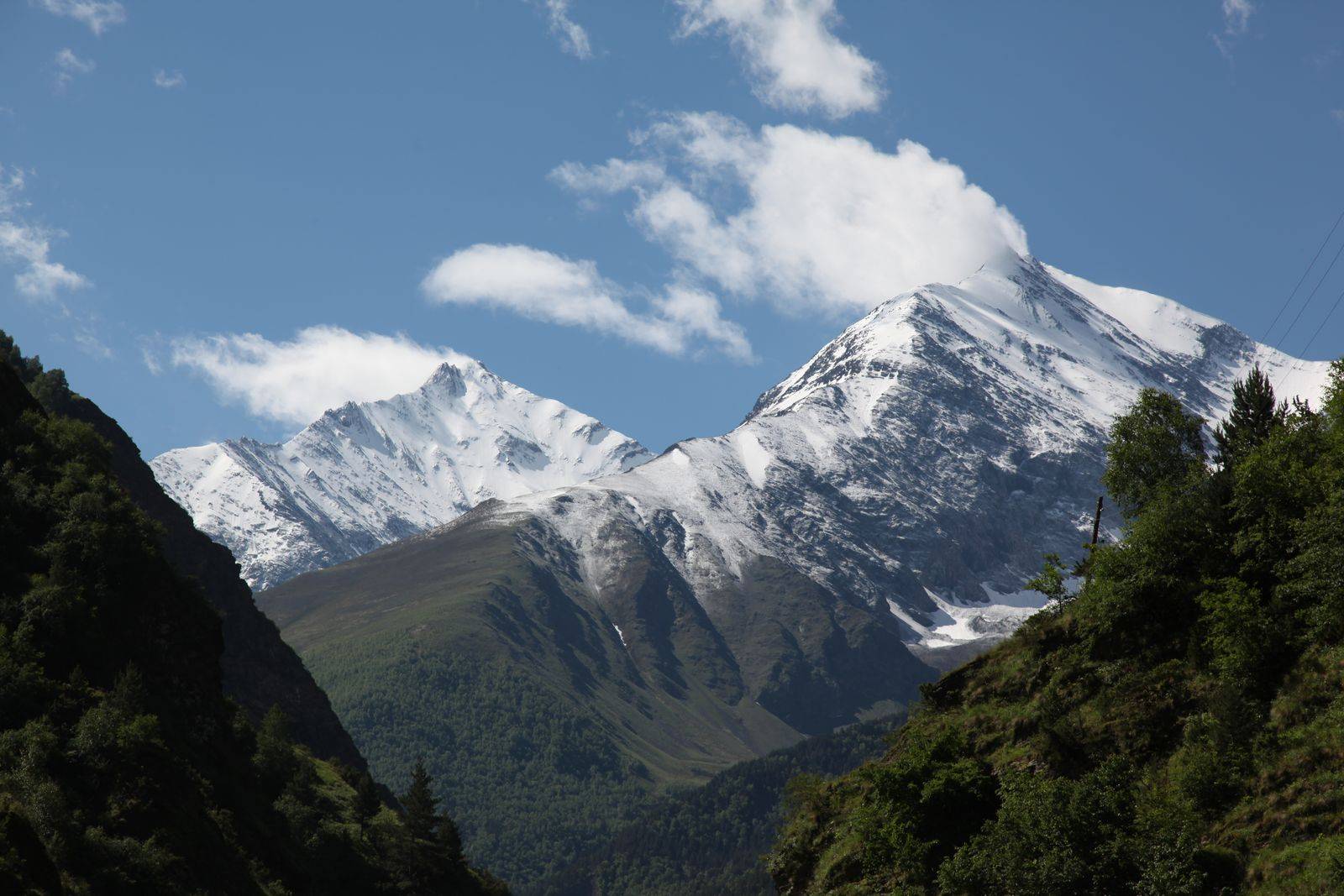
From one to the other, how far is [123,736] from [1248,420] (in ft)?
226

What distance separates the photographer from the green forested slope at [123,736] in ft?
230

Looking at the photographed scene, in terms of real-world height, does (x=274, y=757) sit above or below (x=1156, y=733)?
below

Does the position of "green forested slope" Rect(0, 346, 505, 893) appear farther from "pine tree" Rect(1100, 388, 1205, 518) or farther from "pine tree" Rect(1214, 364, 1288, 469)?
"pine tree" Rect(1214, 364, 1288, 469)

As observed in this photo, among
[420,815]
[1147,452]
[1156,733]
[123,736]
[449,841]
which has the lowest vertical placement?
[449,841]

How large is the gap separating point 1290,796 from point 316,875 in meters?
88.5

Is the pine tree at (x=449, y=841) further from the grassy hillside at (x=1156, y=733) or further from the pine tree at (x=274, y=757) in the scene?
the grassy hillside at (x=1156, y=733)

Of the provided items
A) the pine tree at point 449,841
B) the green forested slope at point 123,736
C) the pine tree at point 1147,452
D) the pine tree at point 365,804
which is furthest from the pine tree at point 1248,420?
the pine tree at point 365,804

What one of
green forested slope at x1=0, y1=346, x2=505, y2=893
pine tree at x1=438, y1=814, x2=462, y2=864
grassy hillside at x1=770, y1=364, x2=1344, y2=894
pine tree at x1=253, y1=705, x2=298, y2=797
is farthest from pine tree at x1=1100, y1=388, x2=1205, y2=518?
pine tree at x1=438, y1=814, x2=462, y2=864

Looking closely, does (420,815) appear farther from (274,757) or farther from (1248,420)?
(1248,420)

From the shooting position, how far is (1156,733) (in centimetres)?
5012

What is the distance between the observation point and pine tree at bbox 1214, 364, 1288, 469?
2638 inches

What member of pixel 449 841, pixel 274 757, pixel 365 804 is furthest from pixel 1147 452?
pixel 449 841

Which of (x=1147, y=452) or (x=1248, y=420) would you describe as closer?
(x=1147, y=452)

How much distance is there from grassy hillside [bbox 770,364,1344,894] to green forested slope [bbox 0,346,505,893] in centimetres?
3513
